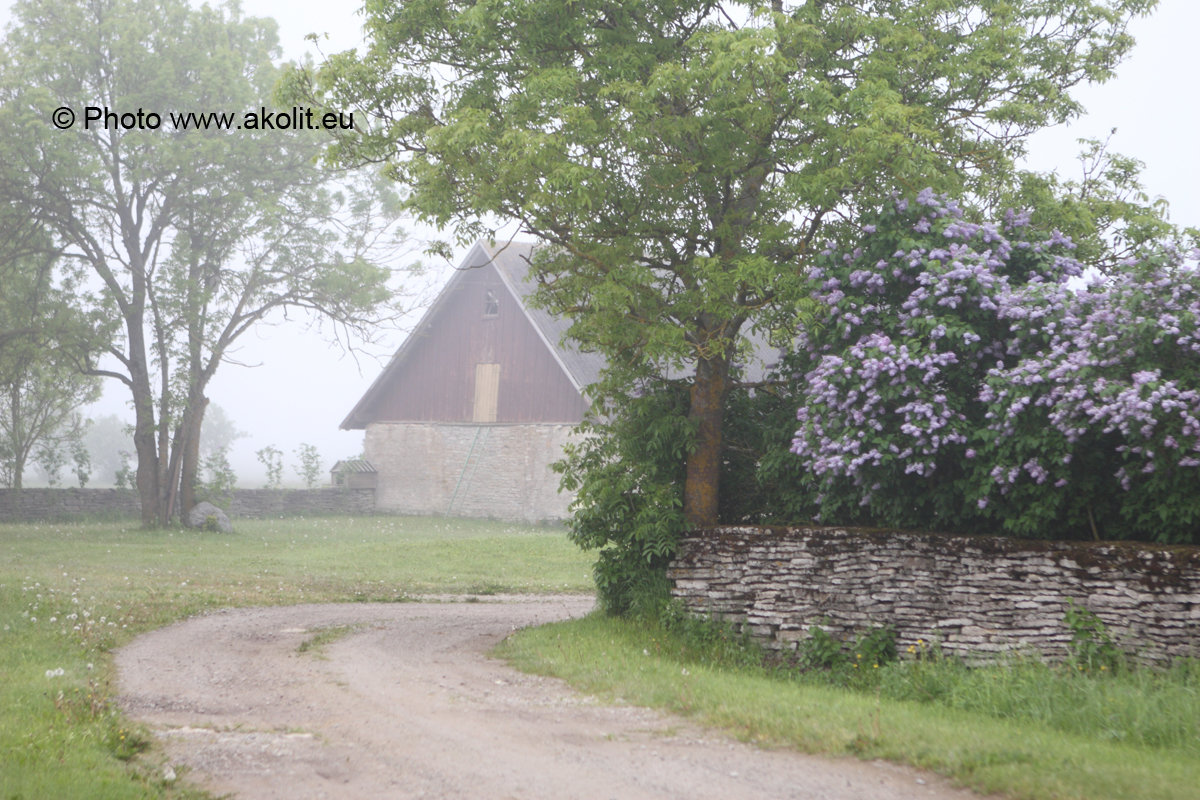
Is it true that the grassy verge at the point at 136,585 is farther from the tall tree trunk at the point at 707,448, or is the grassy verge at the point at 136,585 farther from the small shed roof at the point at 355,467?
the tall tree trunk at the point at 707,448

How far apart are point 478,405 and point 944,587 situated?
2914cm

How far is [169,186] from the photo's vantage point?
30031mm

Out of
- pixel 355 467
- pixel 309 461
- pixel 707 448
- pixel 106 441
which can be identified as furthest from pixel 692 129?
pixel 106 441

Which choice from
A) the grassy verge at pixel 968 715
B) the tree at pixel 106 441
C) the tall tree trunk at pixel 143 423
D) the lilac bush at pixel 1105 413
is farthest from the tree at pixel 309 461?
the tree at pixel 106 441

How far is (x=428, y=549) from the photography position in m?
25.7

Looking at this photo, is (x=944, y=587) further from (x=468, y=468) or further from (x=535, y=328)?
(x=468, y=468)

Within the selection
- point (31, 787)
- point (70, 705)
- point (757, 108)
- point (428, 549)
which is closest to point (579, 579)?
point (428, 549)

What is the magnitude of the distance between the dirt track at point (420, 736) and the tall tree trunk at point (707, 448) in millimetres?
3336

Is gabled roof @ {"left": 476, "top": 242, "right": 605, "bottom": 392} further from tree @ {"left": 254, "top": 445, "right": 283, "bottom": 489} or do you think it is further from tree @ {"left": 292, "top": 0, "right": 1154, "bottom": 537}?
tree @ {"left": 292, "top": 0, "right": 1154, "bottom": 537}

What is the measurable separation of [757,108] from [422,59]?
4.72m

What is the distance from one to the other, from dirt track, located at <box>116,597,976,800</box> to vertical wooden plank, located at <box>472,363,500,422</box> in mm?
25888

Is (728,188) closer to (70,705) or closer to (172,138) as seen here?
(70,705)

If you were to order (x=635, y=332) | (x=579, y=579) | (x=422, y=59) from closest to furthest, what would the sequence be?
(x=635, y=332), (x=422, y=59), (x=579, y=579)

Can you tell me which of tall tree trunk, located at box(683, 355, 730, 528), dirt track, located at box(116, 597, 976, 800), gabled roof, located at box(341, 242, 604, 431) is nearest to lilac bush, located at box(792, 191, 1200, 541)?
tall tree trunk, located at box(683, 355, 730, 528)
